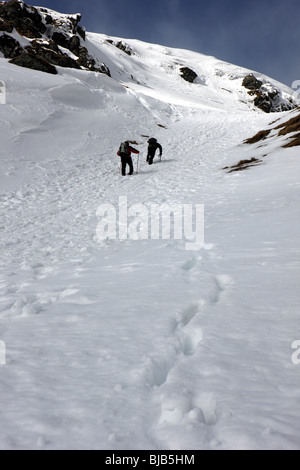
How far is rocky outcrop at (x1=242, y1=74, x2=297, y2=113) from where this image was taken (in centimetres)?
9044

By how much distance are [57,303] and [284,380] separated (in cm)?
240

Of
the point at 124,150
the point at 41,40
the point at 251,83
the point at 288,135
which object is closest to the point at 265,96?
the point at 251,83

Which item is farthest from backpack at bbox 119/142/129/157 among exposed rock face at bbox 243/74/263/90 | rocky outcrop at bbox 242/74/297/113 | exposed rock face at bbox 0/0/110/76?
exposed rock face at bbox 243/74/263/90

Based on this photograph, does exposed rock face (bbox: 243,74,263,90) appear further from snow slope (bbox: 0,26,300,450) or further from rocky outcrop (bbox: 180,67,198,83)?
snow slope (bbox: 0,26,300,450)

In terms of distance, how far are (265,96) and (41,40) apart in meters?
78.1

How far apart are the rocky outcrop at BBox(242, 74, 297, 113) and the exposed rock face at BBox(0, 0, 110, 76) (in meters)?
58.0

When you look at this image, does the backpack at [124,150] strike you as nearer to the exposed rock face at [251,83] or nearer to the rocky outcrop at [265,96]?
the rocky outcrop at [265,96]

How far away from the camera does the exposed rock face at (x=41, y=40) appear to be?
2906 cm

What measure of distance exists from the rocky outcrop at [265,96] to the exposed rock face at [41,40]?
2284 inches

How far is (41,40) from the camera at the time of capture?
43031mm

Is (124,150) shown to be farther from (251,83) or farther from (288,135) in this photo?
(251,83)

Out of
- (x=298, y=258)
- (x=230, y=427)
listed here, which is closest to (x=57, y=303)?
(x=230, y=427)

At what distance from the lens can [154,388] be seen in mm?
1778

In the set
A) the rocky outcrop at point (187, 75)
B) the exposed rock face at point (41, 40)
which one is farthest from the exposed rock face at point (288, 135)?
the rocky outcrop at point (187, 75)
